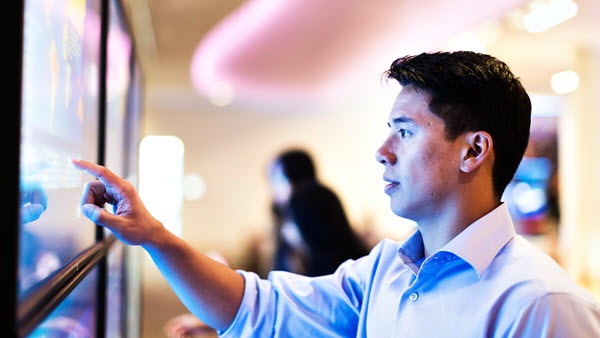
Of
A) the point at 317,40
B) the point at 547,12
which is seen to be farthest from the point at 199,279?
the point at 317,40

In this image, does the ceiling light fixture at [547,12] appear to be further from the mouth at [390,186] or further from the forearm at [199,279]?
the forearm at [199,279]

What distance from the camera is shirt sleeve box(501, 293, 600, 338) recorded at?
990mm

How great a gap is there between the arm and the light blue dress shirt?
0.15 ft

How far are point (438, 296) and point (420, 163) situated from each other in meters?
0.25

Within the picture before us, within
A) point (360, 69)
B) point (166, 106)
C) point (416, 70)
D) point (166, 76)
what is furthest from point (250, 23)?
point (416, 70)

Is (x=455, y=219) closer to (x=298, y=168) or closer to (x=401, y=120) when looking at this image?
(x=401, y=120)

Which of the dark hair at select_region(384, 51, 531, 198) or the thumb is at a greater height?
the dark hair at select_region(384, 51, 531, 198)

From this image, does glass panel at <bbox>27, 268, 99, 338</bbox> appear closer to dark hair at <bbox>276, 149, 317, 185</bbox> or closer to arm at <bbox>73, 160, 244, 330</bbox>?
arm at <bbox>73, 160, 244, 330</bbox>

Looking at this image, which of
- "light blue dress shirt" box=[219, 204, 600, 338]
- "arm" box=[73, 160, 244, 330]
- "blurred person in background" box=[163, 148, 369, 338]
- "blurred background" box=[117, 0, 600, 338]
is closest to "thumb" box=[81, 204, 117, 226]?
"arm" box=[73, 160, 244, 330]

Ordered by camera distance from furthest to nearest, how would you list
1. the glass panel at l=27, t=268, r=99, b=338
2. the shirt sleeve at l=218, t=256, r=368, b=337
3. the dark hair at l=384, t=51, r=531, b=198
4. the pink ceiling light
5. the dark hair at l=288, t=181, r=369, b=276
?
the pink ceiling light
the dark hair at l=288, t=181, r=369, b=276
the shirt sleeve at l=218, t=256, r=368, b=337
the dark hair at l=384, t=51, r=531, b=198
the glass panel at l=27, t=268, r=99, b=338

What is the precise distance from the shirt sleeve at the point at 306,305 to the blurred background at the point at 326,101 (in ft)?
8.14

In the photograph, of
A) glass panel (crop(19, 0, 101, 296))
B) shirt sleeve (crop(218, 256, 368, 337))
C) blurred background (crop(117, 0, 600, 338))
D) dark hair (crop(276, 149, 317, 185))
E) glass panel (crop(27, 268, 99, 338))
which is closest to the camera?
glass panel (crop(19, 0, 101, 296))

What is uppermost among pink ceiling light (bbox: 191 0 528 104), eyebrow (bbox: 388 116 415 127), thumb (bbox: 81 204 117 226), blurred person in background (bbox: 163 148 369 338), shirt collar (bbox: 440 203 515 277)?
pink ceiling light (bbox: 191 0 528 104)

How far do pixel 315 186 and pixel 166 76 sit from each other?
718 cm
